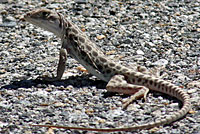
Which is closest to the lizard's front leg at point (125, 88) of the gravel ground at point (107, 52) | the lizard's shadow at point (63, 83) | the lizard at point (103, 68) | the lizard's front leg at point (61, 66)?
the lizard at point (103, 68)

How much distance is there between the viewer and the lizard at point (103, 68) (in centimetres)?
849

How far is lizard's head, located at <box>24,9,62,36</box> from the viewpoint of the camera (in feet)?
33.0

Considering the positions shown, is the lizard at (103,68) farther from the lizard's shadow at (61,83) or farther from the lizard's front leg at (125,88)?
the lizard's shadow at (61,83)

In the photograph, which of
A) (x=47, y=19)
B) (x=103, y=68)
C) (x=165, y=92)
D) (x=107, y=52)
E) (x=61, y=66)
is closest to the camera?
(x=165, y=92)

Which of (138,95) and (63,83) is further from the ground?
(138,95)

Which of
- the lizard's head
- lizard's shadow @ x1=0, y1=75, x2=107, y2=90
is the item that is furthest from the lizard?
lizard's shadow @ x1=0, y1=75, x2=107, y2=90

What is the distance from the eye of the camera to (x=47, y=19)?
33.1ft

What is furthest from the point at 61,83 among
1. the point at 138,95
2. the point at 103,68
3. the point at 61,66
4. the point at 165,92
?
the point at 165,92

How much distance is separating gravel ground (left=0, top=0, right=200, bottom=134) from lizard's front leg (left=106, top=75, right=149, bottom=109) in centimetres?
12

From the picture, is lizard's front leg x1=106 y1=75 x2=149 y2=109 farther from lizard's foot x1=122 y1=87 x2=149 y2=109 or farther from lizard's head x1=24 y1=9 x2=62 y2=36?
lizard's head x1=24 y1=9 x2=62 y2=36

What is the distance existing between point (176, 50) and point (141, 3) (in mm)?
3422

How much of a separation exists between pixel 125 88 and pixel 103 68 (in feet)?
2.74

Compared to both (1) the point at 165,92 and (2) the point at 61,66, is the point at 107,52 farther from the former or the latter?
(1) the point at 165,92

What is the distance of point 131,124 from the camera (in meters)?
7.68
